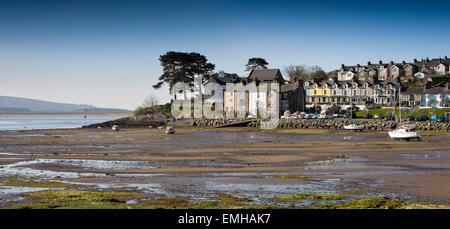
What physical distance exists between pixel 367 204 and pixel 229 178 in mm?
8454

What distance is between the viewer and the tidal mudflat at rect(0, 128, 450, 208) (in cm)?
1684

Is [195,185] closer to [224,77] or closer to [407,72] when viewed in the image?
[224,77]

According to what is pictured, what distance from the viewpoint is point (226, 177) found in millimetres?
23281

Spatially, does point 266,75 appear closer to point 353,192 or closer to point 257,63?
point 257,63

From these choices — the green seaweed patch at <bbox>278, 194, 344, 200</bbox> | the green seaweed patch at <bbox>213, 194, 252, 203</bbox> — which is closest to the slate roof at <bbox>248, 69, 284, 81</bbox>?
the green seaweed patch at <bbox>278, 194, 344, 200</bbox>

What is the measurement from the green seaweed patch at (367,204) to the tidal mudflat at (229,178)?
35 mm

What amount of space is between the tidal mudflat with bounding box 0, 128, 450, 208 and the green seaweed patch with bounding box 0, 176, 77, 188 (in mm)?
45

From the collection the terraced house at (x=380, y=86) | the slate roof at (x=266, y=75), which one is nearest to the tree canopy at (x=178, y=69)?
the slate roof at (x=266, y=75)

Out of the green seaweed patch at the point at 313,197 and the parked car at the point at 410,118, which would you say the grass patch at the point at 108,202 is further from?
the parked car at the point at 410,118

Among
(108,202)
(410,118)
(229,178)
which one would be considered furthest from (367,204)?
(410,118)

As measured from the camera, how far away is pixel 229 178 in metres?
23.0

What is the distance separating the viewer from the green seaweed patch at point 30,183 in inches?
813
